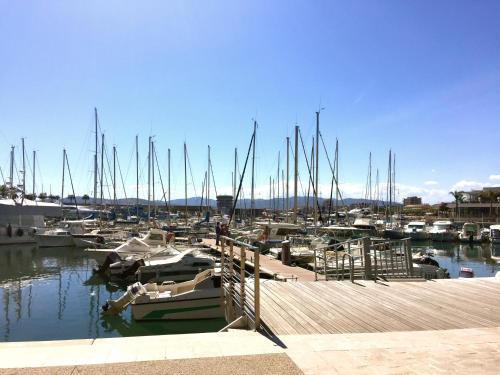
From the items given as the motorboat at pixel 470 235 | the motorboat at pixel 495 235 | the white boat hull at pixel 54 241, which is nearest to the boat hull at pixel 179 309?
the white boat hull at pixel 54 241

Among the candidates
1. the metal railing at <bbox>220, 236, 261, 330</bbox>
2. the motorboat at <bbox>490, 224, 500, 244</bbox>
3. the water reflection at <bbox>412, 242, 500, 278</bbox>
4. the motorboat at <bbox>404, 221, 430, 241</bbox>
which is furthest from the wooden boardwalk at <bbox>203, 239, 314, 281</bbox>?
the motorboat at <bbox>490, 224, 500, 244</bbox>

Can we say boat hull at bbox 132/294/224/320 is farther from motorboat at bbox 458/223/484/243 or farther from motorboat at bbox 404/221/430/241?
motorboat at bbox 458/223/484/243

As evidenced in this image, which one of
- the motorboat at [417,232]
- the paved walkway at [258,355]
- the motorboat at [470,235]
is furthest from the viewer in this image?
the motorboat at [417,232]

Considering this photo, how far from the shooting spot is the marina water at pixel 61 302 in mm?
14672

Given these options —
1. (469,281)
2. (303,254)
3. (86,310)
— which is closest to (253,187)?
(303,254)

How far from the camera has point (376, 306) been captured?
8.52 metres

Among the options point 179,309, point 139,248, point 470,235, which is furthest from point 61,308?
point 470,235

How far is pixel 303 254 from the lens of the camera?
2380 centimetres

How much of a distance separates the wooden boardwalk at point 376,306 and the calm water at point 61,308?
241 inches

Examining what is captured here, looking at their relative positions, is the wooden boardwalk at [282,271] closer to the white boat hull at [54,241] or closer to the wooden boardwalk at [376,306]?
the wooden boardwalk at [376,306]

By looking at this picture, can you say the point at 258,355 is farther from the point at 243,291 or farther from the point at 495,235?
the point at 495,235

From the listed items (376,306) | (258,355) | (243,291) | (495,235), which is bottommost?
(495,235)

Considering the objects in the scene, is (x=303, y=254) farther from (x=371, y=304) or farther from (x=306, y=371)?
(x=306, y=371)

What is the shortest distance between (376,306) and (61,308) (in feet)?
48.4
